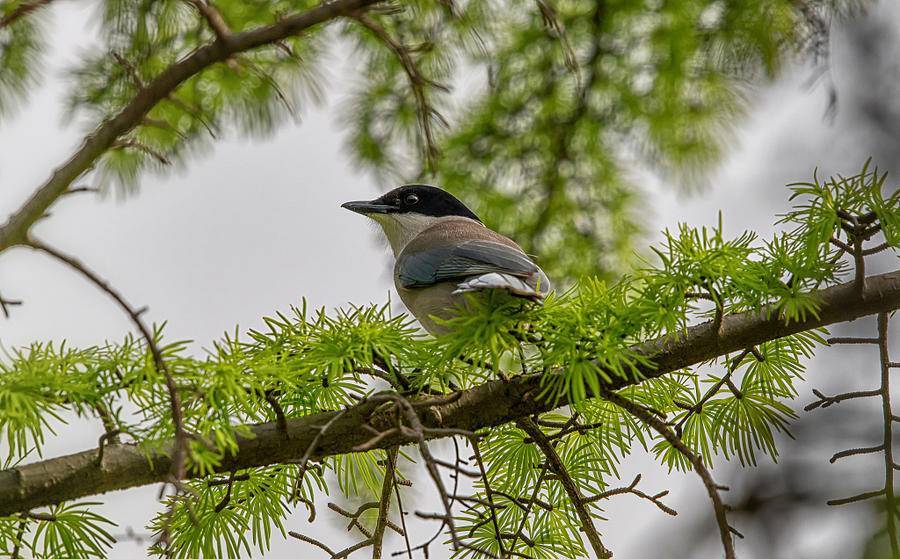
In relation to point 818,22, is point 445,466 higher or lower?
lower

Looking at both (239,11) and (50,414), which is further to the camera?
(239,11)

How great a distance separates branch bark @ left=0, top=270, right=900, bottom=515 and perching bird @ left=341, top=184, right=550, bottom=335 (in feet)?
0.64

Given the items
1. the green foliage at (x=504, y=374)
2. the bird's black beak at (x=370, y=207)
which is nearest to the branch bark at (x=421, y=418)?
the green foliage at (x=504, y=374)

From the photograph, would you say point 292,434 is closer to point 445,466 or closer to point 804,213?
point 445,466

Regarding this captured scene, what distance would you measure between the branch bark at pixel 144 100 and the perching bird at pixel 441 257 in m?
0.65

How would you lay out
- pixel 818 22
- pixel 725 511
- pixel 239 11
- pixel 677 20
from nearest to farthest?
1. pixel 725 511
2. pixel 818 22
3. pixel 239 11
4. pixel 677 20

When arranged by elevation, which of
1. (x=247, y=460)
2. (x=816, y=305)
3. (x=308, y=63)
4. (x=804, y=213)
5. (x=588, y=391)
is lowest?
(x=247, y=460)

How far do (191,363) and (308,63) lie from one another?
93.4 inches

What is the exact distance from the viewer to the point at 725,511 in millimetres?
1392

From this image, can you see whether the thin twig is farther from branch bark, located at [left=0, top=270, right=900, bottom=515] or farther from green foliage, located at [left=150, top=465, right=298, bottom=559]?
green foliage, located at [left=150, top=465, right=298, bottom=559]

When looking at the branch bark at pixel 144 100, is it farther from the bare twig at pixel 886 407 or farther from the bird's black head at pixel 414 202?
the bird's black head at pixel 414 202

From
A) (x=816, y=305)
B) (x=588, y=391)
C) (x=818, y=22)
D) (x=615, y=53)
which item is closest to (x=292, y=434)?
(x=588, y=391)

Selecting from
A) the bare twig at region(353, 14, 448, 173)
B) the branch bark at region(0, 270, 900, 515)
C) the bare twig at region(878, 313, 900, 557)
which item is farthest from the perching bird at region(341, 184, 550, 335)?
the bare twig at region(878, 313, 900, 557)

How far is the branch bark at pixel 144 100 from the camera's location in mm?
1319
